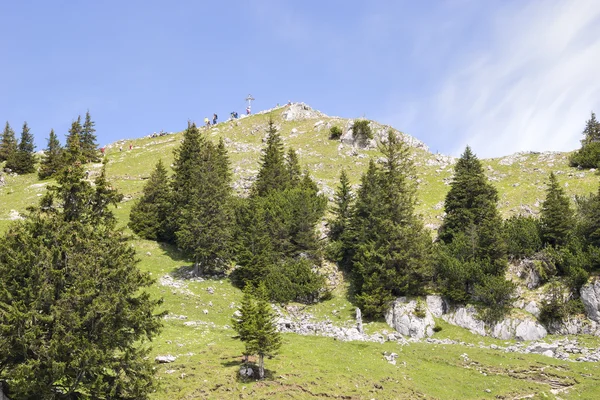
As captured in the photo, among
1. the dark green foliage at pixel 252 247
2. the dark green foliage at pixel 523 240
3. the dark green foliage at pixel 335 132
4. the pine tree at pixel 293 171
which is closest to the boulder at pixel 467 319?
the dark green foliage at pixel 523 240

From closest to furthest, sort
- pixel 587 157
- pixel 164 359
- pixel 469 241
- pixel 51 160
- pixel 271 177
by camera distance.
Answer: pixel 164 359 → pixel 469 241 → pixel 271 177 → pixel 587 157 → pixel 51 160

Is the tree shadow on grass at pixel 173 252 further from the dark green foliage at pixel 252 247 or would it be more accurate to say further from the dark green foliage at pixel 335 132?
the dark green foliage at pixel 335 132

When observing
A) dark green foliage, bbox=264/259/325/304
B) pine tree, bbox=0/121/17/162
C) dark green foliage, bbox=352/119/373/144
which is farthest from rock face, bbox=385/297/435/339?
pine tree, bbox=0/121/17/162

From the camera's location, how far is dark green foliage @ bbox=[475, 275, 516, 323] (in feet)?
144

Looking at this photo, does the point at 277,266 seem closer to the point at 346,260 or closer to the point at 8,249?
the point at 346,260

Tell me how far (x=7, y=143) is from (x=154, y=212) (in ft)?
226

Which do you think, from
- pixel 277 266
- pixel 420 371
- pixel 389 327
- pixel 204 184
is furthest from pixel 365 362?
pixel 204 184

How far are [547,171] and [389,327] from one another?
63124 millimetres

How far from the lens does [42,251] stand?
20.0m

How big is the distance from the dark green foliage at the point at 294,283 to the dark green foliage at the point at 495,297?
18.4 m

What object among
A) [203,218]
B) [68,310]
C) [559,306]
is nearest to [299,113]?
[203,218]

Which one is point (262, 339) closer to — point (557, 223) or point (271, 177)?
point (557, 223)

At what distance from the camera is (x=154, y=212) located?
64.8 meters

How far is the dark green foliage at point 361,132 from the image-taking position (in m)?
112
